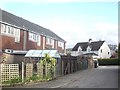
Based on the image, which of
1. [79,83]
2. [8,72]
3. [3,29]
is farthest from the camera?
[3,29]

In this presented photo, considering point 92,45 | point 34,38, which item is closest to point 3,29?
point 34,38

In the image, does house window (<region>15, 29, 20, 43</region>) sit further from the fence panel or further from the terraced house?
the fence panel

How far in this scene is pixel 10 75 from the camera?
68.5 feet

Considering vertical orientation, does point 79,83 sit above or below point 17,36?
below

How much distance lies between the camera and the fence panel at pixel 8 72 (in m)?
20.7

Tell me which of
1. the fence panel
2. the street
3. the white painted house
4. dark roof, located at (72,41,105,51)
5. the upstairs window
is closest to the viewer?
the street

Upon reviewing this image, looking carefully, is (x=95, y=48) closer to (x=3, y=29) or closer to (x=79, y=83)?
(x=3, y=29)

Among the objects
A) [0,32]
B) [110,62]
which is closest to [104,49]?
[110,62]

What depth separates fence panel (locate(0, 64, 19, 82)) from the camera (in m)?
20.7

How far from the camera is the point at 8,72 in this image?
20.9 m

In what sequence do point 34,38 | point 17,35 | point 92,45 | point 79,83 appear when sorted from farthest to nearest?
point 92,45, point 34,38, point 17,35, point 79,83

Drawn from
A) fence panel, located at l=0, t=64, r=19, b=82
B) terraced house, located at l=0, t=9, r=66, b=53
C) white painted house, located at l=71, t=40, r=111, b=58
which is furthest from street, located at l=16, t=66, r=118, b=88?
white painted house, located at l=71, t=40, r=111, b=58

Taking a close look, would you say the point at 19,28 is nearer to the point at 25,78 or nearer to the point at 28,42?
the point at 28,42

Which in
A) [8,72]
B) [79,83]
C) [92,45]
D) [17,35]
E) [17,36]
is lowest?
[79,83]
